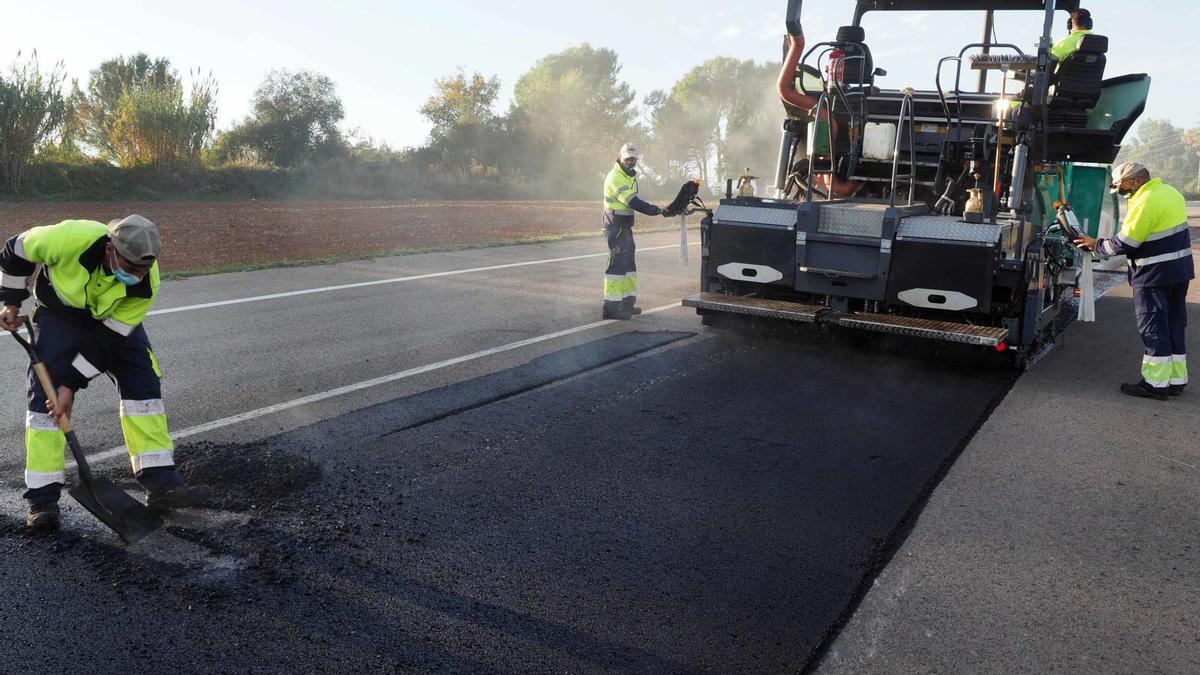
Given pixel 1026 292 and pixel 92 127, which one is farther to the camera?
pixel 92 127

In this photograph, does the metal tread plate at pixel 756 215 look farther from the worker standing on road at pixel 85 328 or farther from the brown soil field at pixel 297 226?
the brown soil field at pixel 297 226

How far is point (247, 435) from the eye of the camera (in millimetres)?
4891

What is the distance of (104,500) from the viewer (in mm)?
3693

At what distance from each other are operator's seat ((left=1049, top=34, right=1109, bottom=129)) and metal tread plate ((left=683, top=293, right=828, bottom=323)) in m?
2.92

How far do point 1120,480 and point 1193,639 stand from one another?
5.53ft

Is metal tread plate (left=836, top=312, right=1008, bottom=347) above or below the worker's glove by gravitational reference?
below

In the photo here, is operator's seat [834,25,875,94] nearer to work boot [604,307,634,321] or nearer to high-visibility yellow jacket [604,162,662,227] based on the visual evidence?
high-visibility yellow jacket [604,162,662,227]

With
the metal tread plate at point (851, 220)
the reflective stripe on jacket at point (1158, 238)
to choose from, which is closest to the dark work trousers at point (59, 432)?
the metal tread plate at point (851, 220)

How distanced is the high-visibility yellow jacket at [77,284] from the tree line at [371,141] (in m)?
7.16

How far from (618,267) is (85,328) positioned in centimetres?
535

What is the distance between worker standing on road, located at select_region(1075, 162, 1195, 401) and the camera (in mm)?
6285

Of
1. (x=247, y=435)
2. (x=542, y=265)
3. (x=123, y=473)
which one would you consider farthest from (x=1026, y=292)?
(x=542, y=265)

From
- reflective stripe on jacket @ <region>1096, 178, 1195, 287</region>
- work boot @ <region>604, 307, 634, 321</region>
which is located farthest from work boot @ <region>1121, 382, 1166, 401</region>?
work boot @ <region>604, 307, 634, 321</region>

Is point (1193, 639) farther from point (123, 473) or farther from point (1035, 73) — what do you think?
point (1035, 73)
